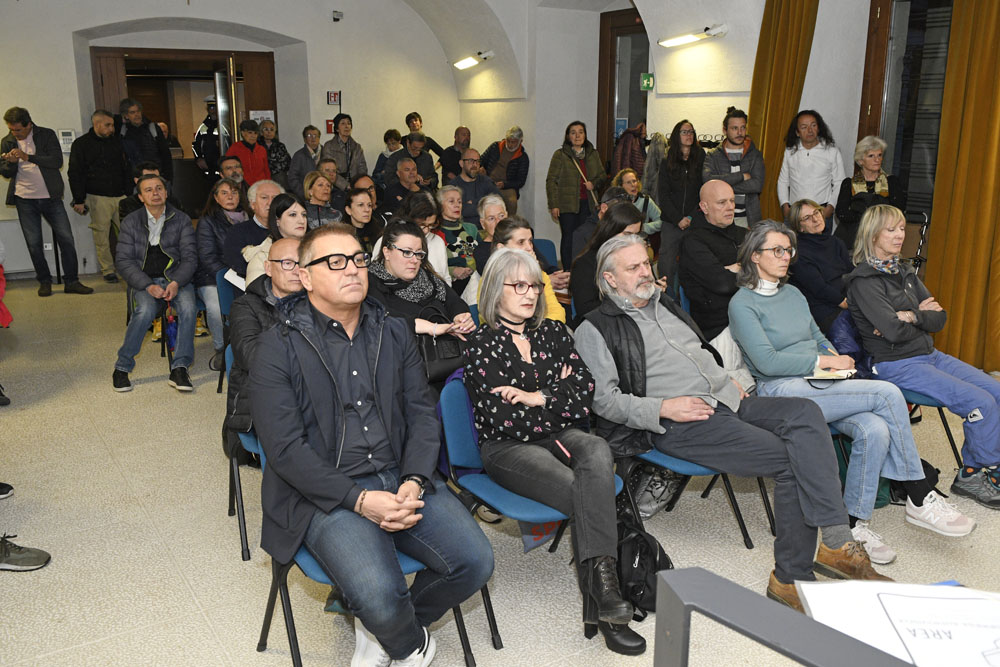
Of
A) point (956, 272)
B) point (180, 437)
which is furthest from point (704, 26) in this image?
point (180, 437)

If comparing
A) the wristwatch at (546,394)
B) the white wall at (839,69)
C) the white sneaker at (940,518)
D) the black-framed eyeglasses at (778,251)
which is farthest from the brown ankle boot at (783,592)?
the white wall at (839,69)

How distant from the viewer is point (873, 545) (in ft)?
10.2

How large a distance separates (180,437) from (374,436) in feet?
7.67

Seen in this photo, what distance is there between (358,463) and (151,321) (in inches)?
136

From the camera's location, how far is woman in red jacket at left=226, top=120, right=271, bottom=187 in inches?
375

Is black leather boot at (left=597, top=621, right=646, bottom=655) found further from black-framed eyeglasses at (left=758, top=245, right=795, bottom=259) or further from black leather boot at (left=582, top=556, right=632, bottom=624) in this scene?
black-framed eyeglasses at (left=758, top=245, right=795, bottom=259)

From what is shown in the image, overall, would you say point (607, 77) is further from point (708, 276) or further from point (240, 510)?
point (240, 510)

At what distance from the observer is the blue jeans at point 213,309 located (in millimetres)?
5441

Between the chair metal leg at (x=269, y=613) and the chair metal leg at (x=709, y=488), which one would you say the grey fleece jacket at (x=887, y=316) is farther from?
the chair metal leg at (x=269, y=613)

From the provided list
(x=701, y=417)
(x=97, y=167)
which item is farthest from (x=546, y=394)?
(x=97, y=167)

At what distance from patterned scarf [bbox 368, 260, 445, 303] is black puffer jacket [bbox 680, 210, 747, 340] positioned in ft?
4.15

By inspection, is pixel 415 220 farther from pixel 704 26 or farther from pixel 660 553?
pixel 704 26

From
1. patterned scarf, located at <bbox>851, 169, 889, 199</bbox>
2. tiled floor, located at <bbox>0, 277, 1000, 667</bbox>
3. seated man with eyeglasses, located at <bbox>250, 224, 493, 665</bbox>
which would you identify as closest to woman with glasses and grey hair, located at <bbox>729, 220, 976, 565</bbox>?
tiled floor, located at <bbox>0, 277, 1000, 667</bbox>

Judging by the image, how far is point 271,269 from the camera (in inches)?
131
